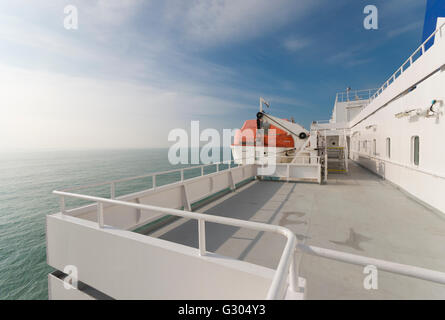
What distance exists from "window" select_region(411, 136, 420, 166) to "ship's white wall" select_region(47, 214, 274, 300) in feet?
27.1

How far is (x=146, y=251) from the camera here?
2.64 metres

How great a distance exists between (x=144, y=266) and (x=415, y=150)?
9290mm

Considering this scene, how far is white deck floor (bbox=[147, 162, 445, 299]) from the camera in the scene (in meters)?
2.69

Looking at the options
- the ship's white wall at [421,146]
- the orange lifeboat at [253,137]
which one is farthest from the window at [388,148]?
the orange lifeboat at [253,137]

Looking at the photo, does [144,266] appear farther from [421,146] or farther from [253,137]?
[253,137]

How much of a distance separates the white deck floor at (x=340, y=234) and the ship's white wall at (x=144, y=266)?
1.15m

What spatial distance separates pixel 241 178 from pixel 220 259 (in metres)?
7.83

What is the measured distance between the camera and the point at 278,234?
15.1 ft

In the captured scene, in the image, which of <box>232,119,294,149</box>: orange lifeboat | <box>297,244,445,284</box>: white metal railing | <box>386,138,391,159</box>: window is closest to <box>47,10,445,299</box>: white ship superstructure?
<box>297,244,445,284</box>: white metal railing

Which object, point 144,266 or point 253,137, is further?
point 253,137
